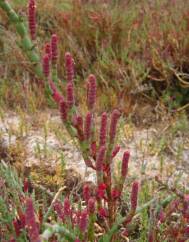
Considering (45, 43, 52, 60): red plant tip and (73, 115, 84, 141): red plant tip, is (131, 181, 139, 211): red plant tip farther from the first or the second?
(45, 43, 52, 60): red plant tip

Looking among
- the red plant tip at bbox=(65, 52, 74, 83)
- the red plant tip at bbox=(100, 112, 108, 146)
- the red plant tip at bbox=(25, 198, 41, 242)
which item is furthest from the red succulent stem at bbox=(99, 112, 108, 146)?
the red plant tip at bbox=(25, 198, 41, 242)

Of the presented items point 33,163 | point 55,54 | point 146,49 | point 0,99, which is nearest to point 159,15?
point 146,49

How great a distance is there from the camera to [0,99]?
3445mm

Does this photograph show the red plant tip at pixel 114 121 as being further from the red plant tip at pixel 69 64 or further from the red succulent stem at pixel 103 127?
the red plant tip at pixel 69 64

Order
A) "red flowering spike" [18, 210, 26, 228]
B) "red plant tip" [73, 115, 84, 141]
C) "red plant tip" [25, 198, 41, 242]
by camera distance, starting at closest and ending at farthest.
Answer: "red plant tip" [25, 198, 41, 242], "red plant tip" [73, 115, 84, 141], "red flowering spike" [18, 210, 26, 228]

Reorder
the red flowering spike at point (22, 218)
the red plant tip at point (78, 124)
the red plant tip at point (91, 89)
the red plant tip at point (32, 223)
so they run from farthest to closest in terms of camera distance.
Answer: the red flowering spike at point (22, 218) → the red plant tip at point (78, 124) → the red plant tip at point (91, 89) → the red plant tip at point (32, 223)

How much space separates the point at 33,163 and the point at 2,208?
128 cm

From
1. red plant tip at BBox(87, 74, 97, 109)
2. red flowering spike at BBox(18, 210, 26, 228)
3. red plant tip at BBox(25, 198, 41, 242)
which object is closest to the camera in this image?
red plant tip at BBox(25, 198, 41, 242)

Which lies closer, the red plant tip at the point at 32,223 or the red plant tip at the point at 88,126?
the red plant tip at the point at 32,223

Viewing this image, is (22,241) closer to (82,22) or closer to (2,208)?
(2,208)

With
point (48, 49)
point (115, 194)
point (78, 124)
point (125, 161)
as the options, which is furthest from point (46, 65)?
point (115, 194)

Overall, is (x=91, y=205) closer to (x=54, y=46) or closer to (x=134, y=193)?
(x=134, y=193)

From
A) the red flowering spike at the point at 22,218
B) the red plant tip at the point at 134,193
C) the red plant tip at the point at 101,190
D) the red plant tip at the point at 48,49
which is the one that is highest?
the red plant tip at the point at 48,49

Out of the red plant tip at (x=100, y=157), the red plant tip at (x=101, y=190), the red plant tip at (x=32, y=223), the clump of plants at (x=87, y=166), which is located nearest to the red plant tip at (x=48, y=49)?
the clump of plants at (x=87, y=166)
